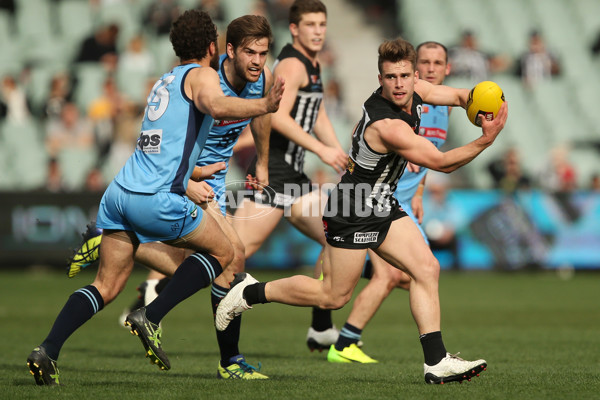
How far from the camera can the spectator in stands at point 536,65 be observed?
21.1 m

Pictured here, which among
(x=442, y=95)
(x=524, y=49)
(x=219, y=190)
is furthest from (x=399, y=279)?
(x=524, y=49)

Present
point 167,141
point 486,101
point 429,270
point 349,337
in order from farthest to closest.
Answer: point 349,337 < point 429,270 < point 486,101 < point 167,141

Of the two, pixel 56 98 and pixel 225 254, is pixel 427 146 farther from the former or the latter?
pixel 56 98

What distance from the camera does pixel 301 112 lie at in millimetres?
8562

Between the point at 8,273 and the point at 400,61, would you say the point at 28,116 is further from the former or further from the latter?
the point at 400,61

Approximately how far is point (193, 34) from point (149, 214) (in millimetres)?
1266

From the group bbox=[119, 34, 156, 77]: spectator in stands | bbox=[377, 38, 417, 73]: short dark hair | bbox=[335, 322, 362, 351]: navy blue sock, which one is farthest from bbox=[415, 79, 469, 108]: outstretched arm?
bbox=[119, 34, 156, 77]: spectator in stands

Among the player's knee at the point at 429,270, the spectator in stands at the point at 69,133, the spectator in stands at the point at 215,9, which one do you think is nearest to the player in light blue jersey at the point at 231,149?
the player's knee at the point at 429,270

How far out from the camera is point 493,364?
7.39 meters

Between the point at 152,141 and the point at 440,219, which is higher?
the point at 152,141

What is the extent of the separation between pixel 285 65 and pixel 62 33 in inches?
563

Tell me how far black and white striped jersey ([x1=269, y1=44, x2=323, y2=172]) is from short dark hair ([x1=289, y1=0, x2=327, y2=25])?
269mm

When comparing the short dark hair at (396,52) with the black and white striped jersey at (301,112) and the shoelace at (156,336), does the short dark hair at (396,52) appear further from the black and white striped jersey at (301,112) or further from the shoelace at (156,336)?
the shoelace at (156,336)

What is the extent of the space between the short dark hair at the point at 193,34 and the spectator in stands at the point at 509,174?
11432mm
